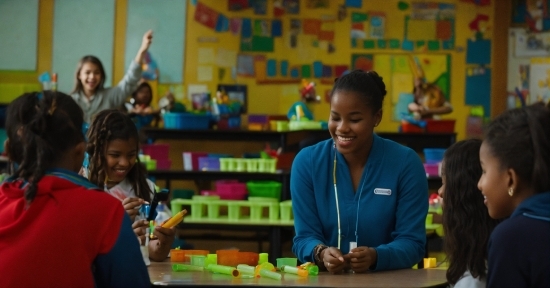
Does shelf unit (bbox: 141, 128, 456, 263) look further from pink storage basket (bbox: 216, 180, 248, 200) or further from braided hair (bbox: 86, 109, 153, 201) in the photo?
braided hair (bbox: 86, 109, 153, 201)

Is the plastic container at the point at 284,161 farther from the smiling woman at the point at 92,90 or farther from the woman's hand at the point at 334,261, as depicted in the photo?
the woman's hand at the point at 334,261

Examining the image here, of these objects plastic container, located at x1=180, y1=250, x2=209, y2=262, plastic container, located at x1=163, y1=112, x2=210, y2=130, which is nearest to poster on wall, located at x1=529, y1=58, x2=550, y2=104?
plastic container, located at x1=163, y1=112, x2=210, y2=130

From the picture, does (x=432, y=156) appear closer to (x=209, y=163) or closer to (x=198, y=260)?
(x=209, y=163)

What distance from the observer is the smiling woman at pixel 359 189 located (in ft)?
8.96

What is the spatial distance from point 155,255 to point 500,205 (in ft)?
4.36

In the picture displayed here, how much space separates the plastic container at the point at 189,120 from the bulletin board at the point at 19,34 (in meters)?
2.14

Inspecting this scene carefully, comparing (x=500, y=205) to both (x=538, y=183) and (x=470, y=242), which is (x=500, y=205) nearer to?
(x=538, y=183)

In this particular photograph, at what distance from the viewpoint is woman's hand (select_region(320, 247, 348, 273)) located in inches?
101

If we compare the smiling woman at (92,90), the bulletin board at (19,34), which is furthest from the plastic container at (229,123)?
the bulletin board at (19,34)

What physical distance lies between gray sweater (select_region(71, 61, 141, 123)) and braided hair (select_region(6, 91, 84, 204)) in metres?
4.52

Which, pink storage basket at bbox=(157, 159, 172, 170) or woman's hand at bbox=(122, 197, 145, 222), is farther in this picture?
pink storage basket at bbox=(157, 159, 172, 170)

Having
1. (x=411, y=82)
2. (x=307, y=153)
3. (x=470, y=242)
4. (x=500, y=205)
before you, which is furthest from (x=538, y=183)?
(x=411, y=82)

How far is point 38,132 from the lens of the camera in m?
1.94

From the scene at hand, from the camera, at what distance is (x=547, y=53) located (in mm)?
9492
